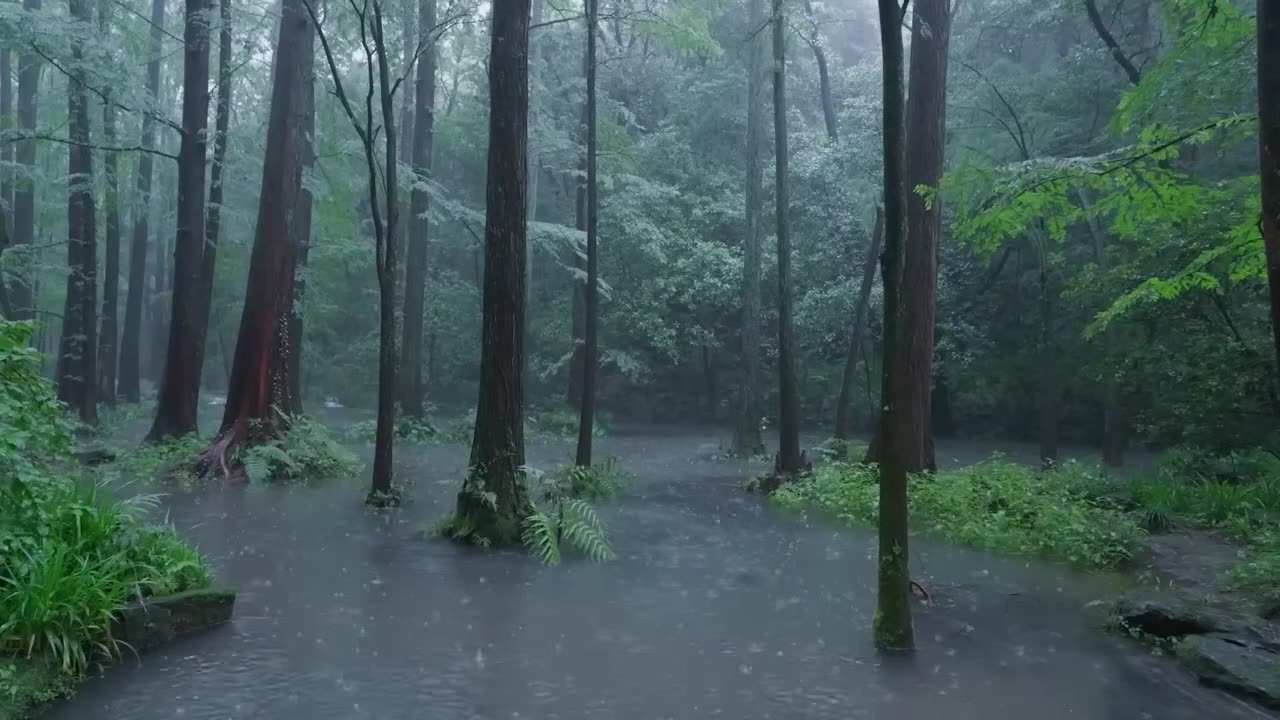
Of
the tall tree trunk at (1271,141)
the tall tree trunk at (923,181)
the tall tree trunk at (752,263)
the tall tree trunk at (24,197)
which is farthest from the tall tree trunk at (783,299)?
the tall tree trunk at (24,197)

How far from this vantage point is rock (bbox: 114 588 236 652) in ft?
20.0

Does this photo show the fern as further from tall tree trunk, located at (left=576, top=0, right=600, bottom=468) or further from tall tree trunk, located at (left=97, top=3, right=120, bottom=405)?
tall tree trunk, located at (left=97, top=3, right=120, bottom=405)

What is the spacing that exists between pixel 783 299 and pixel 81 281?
14.6 meters

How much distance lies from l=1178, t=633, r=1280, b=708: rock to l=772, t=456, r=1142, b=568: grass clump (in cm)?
342

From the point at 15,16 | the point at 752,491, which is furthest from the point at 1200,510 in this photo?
the point at 15,16

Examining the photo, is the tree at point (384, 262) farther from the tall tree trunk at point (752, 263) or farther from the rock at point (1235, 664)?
the tall tree trunk at point (752, 263)

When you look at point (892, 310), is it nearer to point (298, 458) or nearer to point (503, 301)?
point (503, 301)

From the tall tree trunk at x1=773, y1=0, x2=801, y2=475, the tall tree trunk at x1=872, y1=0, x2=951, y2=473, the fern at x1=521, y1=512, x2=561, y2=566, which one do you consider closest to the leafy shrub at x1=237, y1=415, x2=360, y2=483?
the fern at x1=521, y1=512, x2=561, y2=566

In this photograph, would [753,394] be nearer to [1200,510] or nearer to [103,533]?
[1200,510]

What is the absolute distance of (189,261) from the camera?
17.1 meters

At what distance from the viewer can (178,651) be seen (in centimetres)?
619

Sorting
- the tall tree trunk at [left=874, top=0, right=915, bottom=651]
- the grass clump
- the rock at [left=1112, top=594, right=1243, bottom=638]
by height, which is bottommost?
the rock at [left=1112, top=594, right=1243, bottom=638]

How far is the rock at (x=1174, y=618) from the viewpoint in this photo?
22.6ft

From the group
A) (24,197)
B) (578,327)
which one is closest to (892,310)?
(578,327)
